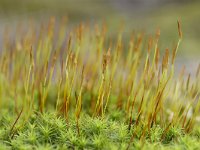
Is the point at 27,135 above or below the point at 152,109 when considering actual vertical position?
below

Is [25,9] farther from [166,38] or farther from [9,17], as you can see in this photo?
[166,38]

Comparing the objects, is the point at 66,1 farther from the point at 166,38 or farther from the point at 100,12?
the point at 166,38

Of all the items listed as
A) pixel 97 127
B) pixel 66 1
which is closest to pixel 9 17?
pixel 66 1

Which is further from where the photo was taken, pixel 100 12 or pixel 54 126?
pixel 100 12

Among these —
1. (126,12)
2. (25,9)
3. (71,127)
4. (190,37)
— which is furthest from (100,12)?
(71,127)

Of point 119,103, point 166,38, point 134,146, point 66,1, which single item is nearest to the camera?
point 134,146

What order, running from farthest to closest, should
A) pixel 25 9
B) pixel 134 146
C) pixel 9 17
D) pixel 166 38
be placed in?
pixel 25 9, pixel 9 17, pixel 166 38, pixel 134 146
